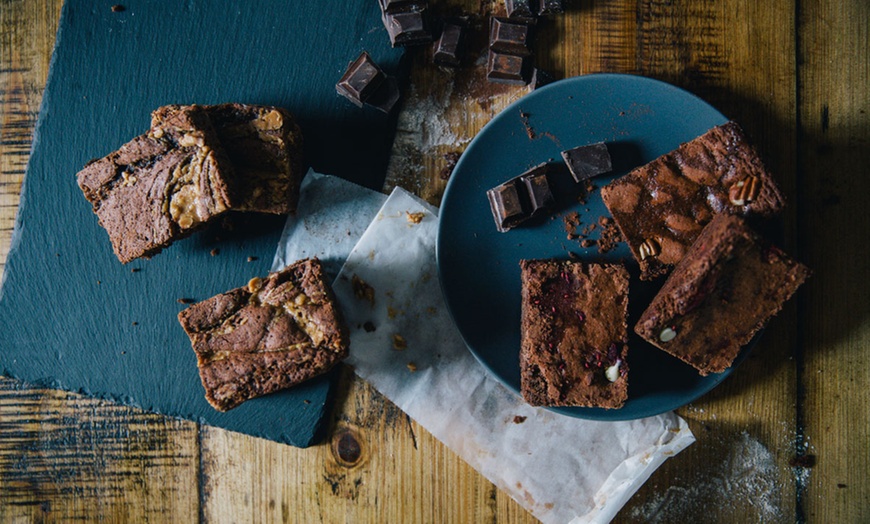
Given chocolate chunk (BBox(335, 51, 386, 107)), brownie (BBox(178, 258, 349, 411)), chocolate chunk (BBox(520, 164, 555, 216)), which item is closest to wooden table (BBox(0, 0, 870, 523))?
chocolate chunk (BBox(335, 51, 386, 107))

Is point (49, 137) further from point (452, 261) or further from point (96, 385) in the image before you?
point (452, 261)

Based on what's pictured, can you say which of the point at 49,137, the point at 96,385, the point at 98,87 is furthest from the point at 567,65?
the point at 96,385

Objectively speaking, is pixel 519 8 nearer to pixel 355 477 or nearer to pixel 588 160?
pixel 588 160

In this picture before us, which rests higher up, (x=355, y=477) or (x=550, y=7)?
(x=550, y=7)

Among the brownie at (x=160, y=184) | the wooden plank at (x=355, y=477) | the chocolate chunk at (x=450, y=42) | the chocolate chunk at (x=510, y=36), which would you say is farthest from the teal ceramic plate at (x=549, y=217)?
the brownie at (x=160, y=184)

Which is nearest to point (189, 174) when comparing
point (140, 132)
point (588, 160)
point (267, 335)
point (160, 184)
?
point (160, 184)
